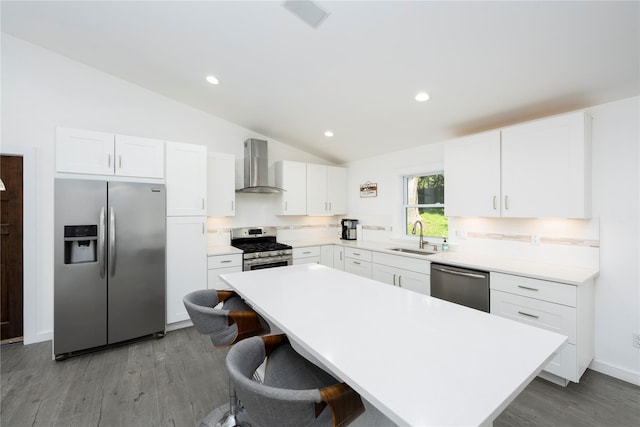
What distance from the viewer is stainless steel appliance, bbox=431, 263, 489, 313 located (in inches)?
101

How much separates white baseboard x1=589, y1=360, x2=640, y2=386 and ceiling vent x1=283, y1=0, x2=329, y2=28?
11.8ft

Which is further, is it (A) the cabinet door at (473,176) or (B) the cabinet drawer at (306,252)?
(B) the cabinet drawer at (306,252)

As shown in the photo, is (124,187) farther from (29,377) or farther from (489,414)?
(489,414)

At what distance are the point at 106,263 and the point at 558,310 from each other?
A: 13.1 ft

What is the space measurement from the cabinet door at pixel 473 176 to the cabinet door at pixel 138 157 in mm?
3207

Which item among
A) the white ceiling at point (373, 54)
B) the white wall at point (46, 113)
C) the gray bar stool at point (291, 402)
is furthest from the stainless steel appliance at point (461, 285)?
the white wall at point (46, 113)

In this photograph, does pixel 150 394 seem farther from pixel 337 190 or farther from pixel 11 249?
pixel 337 190

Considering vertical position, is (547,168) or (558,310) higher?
(547,168)

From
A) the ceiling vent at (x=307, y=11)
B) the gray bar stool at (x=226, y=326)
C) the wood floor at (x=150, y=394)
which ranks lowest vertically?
the wood floor at (x=150, y=394)

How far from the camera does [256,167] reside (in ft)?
13.3

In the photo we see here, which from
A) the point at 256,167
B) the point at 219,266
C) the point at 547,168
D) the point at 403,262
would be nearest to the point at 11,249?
the point at 219,266

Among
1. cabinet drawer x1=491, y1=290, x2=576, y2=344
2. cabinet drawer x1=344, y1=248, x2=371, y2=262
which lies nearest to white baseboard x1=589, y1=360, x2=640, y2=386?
cabinet drawer x1=491, y1=290, x2=576, y2=344

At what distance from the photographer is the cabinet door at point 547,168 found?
229 centimetres

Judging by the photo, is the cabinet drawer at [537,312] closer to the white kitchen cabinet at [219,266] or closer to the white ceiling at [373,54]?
the white ceiling at [373,54]
